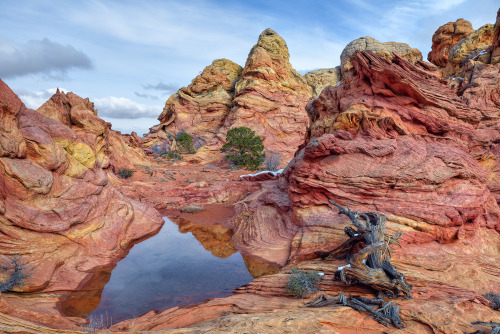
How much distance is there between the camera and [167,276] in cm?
905

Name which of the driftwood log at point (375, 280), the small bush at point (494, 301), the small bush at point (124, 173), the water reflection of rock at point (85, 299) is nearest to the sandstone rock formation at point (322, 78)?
the small bush at point (124, 173)

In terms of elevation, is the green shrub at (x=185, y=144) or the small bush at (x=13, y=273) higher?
the green shrub at (x=185, y=144)

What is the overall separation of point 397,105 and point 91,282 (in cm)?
1328

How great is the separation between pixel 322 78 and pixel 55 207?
55.2 metres

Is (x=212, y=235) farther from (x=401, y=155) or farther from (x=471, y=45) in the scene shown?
(x=471, y=45)

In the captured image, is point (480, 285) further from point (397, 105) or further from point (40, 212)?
point (40, 212)

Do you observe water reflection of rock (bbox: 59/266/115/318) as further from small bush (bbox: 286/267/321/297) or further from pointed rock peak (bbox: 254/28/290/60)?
pointed rock peak (bbox: 254/28/290/60)

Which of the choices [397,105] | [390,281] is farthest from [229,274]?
[397,105]

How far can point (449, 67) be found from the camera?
25.4 m

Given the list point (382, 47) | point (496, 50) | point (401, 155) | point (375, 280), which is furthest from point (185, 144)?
point (382, 47)

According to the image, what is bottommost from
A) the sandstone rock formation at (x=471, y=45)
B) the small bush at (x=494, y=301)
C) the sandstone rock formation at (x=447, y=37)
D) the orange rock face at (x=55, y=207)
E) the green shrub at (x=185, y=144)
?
the small bush at (x=494, y=301)

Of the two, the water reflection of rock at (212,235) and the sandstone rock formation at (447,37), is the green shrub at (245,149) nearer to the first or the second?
the water reflection of rock at (212,235)

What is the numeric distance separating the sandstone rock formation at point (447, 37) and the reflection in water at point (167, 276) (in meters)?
40.8

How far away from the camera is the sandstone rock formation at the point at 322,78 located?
55331mm
